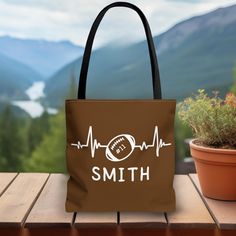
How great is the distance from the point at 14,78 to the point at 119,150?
1555mm

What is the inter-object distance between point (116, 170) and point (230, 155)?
0.35m

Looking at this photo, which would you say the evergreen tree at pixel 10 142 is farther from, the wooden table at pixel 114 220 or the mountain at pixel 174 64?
the wooden table at pixel 114 220

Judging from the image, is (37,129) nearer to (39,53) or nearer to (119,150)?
(39,53)

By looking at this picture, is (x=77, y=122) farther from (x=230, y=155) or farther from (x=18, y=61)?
(x=18, y=61)

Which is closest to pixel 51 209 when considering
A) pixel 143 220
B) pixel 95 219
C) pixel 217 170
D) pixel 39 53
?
pixel 95 219

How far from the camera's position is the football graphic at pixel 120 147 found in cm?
124

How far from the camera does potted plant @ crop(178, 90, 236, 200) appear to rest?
1.42 meters

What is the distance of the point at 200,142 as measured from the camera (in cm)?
152

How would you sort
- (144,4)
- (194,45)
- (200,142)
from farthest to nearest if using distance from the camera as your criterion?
(194,45), (144,4), (200,142)

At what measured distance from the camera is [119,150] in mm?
1238

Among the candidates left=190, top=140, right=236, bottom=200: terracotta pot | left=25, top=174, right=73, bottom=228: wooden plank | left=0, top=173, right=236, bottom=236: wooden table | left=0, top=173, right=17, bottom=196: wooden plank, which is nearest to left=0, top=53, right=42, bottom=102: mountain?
left=0, top=173, right=17, bottom=196: wooden plank

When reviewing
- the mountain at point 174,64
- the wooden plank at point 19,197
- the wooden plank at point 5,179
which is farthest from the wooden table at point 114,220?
the mountain at point 174,64

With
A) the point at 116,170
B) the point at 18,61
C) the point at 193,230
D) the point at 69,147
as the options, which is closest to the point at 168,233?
the point at 193,230

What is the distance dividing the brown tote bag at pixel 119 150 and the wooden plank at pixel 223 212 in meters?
0.16
